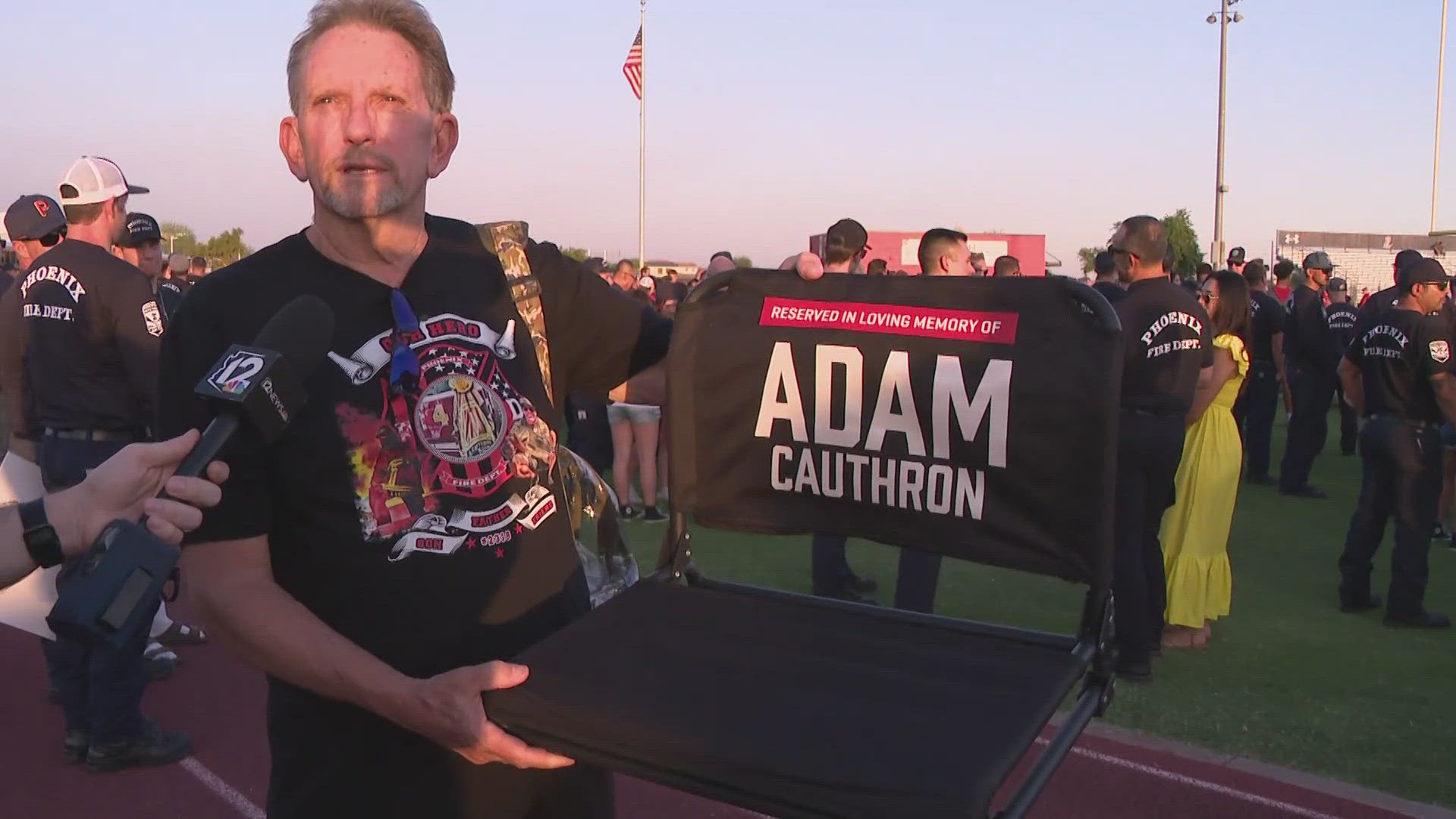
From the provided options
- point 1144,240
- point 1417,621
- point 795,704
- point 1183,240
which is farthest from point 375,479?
point 1183,240

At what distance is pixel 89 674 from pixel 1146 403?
4837 mm

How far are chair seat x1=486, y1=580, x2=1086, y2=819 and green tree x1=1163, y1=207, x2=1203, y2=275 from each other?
33608 millimetres

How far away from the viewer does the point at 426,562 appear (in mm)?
1950

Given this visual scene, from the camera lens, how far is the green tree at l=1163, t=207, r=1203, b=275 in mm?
34125

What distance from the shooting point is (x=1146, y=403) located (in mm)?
5496

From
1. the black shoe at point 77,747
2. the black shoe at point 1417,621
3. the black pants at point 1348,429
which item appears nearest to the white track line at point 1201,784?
the black shoe at point 1417,621

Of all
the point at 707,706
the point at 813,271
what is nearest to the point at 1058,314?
the point at 813,271

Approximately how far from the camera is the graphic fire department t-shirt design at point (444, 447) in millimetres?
1933

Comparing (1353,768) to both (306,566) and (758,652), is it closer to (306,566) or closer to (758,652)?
(758,652)

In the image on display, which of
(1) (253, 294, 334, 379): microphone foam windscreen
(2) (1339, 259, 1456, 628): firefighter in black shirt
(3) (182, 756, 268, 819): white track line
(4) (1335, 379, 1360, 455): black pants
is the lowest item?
(3) (182, 756, 268, 819): white track line

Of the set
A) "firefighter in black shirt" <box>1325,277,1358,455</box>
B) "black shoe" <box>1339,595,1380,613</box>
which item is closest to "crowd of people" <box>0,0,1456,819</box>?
"black shoe" <box>1339,595,1380,613</box>

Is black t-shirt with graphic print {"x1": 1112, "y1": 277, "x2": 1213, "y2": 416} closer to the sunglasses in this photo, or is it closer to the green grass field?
the green grass field

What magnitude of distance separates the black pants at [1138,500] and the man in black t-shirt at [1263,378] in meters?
6.60

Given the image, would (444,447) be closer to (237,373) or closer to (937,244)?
(237,373)
